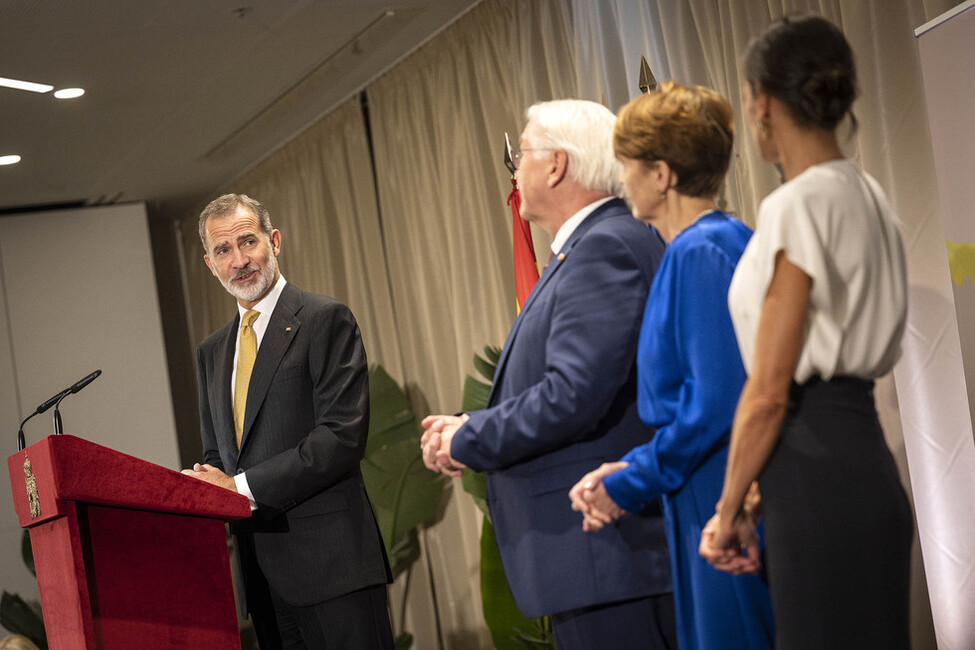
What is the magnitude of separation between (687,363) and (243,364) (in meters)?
1.47

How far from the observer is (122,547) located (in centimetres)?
210

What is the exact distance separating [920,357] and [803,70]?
2141 millimetres

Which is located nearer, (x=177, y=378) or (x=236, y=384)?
(x=236, y=384)

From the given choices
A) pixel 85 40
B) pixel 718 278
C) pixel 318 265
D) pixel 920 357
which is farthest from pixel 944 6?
pixel 318 265

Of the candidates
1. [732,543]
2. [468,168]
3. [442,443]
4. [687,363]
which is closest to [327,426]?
[442,443]

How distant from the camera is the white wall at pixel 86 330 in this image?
283 inches

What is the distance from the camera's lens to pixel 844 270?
4.70 ft

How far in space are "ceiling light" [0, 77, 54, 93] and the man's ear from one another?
13.6 ft

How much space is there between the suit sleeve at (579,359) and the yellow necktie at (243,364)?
36.6 inches

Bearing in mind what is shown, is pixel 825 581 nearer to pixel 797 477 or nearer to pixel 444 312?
pixel 797 477

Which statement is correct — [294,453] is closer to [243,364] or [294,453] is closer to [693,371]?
[243,364]

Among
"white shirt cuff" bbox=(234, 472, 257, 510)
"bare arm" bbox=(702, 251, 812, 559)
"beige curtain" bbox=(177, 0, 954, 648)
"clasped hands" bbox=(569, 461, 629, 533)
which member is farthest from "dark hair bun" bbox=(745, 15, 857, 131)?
"beige curtain" bbox=(177, 0, 954, 648)

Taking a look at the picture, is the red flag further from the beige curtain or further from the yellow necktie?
the yellow necktie

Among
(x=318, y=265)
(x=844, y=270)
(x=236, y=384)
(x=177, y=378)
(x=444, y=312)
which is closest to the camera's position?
(x=844, y=270)
